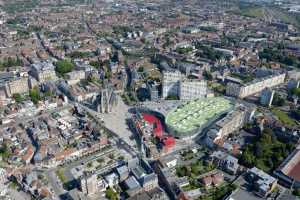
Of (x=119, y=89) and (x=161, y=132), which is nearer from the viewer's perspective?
(x=161, y=132)

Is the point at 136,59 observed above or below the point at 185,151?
above

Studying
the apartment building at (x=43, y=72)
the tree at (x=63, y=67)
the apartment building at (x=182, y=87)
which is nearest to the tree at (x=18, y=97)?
the apartment building at (x=43, y=72)

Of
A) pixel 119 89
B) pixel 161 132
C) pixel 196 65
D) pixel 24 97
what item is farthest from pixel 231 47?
pixel 24 97

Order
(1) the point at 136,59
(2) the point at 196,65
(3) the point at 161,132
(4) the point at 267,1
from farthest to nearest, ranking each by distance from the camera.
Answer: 1. (4) the point at 267,1
2. (1) the point at 136,59
3. (2) the point at 196,65
4. (3) the point at 161,132

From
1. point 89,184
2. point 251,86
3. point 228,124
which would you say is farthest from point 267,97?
point 89,184

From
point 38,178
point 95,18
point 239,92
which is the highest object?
point 95,18

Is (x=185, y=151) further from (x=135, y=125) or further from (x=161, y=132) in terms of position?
(x=135, y=125)

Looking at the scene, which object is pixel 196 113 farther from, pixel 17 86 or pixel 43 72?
pixel 17 86
